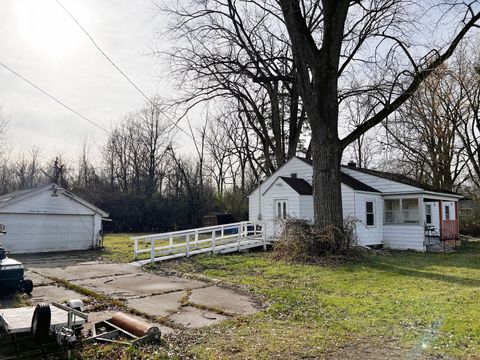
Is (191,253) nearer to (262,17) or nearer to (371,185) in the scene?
(371,185)

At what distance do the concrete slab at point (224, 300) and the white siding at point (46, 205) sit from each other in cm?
1304

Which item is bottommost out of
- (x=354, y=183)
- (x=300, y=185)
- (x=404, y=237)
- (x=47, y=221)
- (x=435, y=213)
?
(x=404, y=237)

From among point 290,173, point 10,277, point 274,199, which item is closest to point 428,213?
point 290,173

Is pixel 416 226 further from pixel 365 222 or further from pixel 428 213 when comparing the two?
pixel 428 213

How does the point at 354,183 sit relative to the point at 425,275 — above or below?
above

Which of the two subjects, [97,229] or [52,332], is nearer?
[52,332]

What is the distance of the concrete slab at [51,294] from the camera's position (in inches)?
312

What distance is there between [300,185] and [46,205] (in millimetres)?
12672

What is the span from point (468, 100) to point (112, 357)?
1140 inches

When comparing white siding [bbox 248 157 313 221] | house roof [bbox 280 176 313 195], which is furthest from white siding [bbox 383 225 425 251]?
white siding [bbox 248 157 313 221]

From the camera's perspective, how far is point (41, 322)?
187 inches

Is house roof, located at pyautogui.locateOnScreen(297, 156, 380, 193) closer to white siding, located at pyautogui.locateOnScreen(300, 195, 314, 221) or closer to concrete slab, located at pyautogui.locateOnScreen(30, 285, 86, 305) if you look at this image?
white siding, located at pyautogui.locateOnScreen(300, 195, 314, 221)

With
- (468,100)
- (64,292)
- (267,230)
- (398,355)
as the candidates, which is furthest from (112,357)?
(468,100)

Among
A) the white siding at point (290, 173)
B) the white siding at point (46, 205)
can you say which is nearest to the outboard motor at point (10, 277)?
the white siding at point (46, 205)
